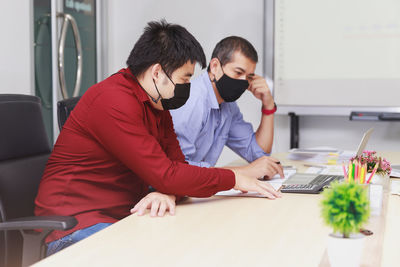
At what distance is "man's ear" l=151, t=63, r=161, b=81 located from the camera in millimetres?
1574

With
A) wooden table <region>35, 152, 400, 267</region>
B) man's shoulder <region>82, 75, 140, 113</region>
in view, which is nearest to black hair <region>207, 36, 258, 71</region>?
man's shoulder <region>82, 75, 140, 113</region>

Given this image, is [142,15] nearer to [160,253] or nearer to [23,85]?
[23,85]

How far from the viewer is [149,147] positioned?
1.40m

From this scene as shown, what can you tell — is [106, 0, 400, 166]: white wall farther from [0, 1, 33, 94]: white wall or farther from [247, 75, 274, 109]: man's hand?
[247, 75, 274, 109]: man's hand

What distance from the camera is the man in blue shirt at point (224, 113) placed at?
81.9 inches

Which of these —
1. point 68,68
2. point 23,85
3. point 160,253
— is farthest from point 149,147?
point 68,68

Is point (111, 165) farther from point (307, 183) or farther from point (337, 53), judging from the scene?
point (337, 53)

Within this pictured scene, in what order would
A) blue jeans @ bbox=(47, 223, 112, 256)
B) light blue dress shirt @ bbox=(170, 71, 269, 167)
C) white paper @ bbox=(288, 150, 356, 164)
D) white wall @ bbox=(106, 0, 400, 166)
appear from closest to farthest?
blue jeans @ bbox=(47, 223, 112, 256) < light blue dress shirt @ bbox=(170, 71, 269, 167) < white paper @ bbox=(288, 150, 356, 164) < white wall @ bbox=(106, 0, 400, 166)

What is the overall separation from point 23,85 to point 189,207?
5.82 feet

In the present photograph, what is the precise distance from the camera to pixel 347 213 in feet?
2.56

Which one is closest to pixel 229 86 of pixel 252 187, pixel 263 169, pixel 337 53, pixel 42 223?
pixel 263 169

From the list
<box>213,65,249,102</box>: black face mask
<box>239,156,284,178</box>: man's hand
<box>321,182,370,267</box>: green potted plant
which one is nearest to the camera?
<box>321,182,370,267</box>: green potted plant

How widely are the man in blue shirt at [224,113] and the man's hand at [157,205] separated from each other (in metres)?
0.54

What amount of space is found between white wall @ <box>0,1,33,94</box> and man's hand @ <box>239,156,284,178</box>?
1527mm
